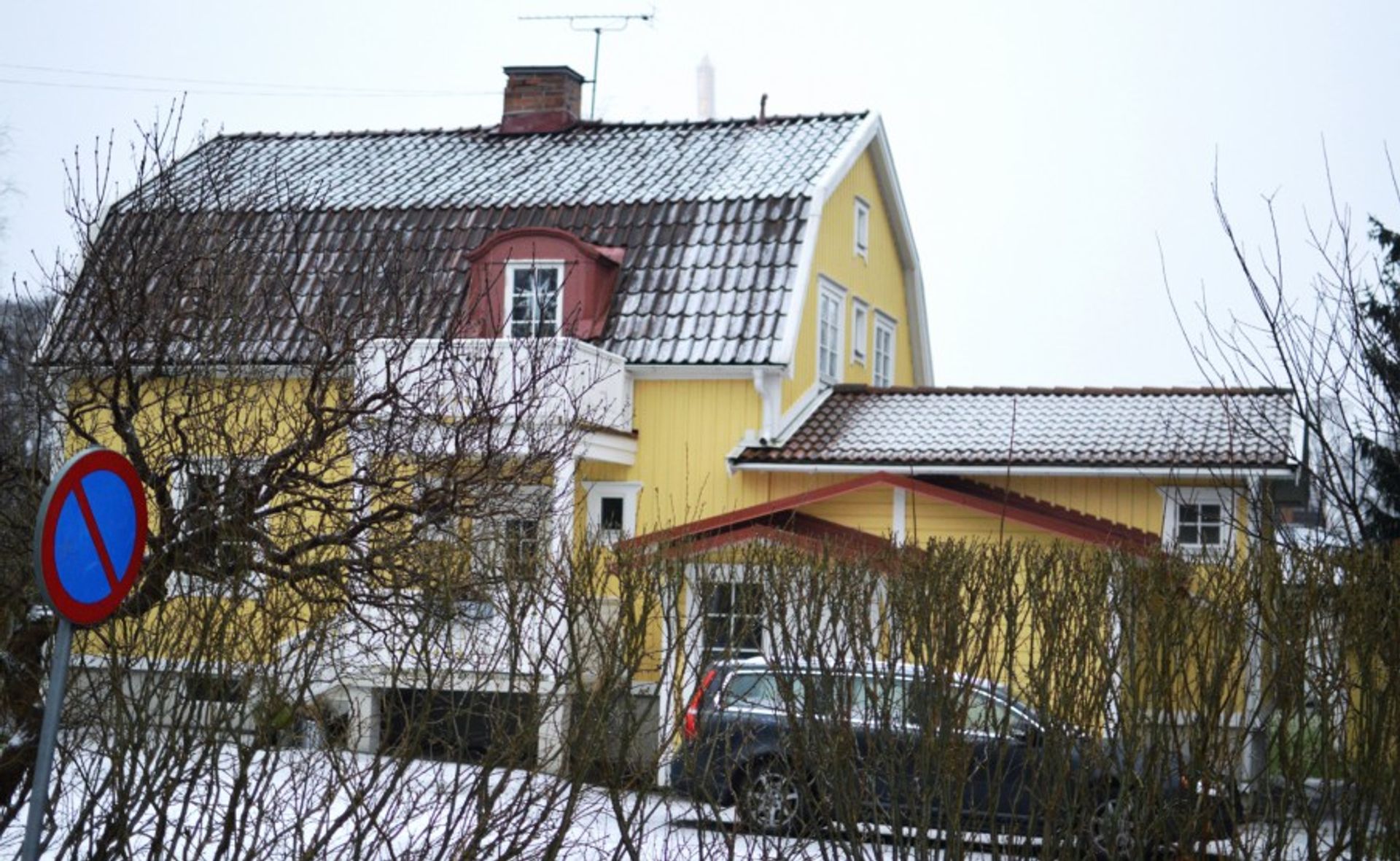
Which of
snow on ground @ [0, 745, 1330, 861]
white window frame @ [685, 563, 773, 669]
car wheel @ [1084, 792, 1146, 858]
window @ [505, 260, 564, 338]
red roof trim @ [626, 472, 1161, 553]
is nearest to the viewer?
car wheel @ [1084, 792, 1146, 858]

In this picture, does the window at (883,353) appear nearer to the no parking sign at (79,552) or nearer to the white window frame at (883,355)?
the white window frame at (883,355)

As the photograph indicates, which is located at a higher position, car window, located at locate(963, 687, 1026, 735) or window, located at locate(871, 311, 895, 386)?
window, located at locate(871, 311, 895, 386)

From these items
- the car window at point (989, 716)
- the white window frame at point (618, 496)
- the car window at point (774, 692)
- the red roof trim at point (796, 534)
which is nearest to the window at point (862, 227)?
the white window frame at point (618, 496)

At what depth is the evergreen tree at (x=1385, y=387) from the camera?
9828 millimetres

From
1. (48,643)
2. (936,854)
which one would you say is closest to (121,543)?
(936,854)

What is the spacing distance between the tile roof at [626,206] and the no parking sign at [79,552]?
16.2 metres

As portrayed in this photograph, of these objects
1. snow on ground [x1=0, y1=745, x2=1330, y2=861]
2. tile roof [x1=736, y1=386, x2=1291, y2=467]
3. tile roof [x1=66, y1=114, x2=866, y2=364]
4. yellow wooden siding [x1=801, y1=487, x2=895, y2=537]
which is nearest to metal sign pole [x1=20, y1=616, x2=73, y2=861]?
snow on ground [x1=0, y1=745, x2=1330, y2=861]

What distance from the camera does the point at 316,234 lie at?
2803 cm

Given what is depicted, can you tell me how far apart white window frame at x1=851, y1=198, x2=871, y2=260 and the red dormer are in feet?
15.2

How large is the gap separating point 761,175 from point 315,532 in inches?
599

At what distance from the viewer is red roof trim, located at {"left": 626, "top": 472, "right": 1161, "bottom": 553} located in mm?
22312

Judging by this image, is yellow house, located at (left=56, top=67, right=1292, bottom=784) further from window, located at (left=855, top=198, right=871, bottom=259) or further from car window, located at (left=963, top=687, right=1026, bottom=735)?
car window, located at (left=963, top=687, right=1026, bottom=735)

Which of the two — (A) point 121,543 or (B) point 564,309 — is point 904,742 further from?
(B) point 564,309

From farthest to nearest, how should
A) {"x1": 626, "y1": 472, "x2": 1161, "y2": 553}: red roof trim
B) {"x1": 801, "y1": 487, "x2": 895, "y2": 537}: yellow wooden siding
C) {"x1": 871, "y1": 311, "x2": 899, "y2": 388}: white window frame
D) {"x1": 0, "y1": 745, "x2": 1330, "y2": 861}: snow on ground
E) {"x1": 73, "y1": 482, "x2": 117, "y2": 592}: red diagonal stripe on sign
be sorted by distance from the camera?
1. {"x1": 871, "y1": 311, "x2": 899, "y2": 388}: white window frame
2. {"x1": 801, "y1": 487, "x2": 895, "y2": 537}: yellow wooden siding
3. {"x1": 626, "y1": 472, "x2": 1161, "y2": 553}: red roof trim
4. {"x1": 0, "y1": 745, "x2": 1330, "y2": 861}: snow on ground
5. {"x1": 73, "y1": 482, "x2": 117, "y2": 592}: red diagonal stripe on sign
